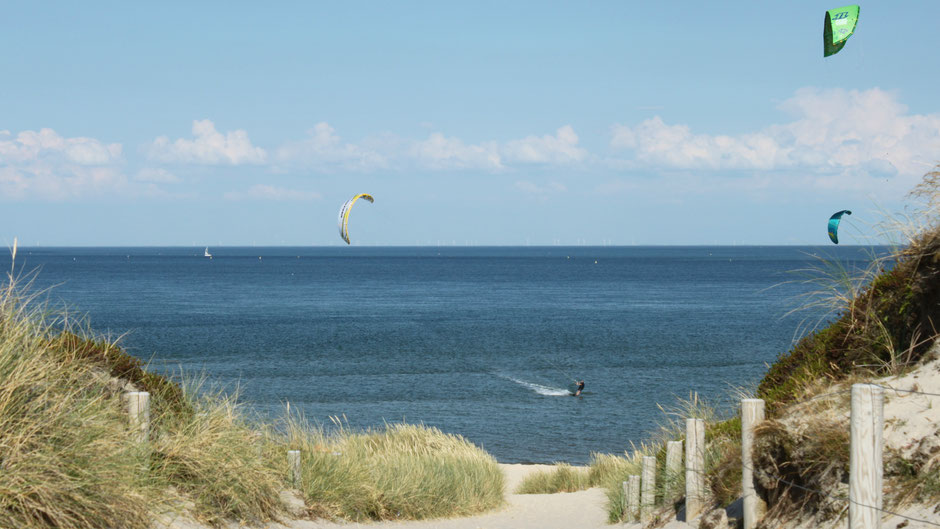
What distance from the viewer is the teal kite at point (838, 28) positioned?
30.6 ft

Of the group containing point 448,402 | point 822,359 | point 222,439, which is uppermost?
point 822,359

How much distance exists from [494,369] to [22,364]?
3778 centimetres

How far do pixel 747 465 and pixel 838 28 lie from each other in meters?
4.79

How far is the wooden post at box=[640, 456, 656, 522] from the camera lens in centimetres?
1087

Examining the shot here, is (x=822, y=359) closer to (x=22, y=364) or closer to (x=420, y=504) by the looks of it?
(x=420, y=504)

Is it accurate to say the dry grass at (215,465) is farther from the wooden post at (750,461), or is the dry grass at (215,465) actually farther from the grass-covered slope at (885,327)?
the grass-covered slope at (885,327)

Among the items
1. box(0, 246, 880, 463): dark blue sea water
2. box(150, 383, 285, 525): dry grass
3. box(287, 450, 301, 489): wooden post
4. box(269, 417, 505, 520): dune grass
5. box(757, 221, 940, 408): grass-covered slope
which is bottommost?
box(0, 246, 880, 463): dark blue sea water

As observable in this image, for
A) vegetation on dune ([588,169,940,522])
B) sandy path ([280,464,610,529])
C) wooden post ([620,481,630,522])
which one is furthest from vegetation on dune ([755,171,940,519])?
sandy path ([280,464,610,529])

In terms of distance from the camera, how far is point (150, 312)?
75188mm

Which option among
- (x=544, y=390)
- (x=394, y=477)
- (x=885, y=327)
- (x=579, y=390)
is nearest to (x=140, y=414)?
(x=394, y=477)

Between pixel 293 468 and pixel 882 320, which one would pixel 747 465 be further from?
pixel 293 468

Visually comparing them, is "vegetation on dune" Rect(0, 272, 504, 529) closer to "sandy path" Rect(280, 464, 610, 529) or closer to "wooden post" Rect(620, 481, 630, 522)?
"sandy path" Rect(280, 464, 610, 529)

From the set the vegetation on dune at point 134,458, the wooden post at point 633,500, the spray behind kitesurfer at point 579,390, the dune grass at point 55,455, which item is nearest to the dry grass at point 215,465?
the vegetation on dune at point 134,458

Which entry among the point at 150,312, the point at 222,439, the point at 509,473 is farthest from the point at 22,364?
the point at 150,312
